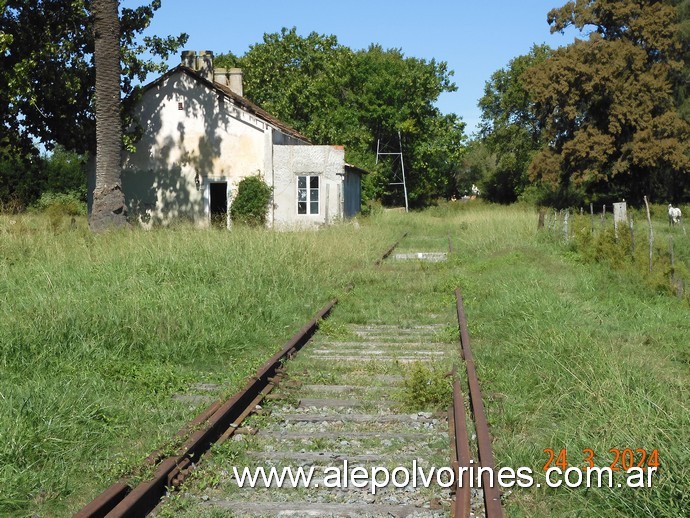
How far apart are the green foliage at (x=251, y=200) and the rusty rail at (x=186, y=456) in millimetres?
22292

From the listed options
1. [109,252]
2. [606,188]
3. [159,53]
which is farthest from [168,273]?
[606,188]

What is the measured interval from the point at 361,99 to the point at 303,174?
3579 cm

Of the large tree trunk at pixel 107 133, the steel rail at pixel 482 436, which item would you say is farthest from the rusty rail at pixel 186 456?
the large tree trunk at pixel 107 133

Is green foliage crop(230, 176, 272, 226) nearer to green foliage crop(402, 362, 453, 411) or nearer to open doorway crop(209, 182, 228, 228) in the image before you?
open doorway crop(209, 182, 228, 228)

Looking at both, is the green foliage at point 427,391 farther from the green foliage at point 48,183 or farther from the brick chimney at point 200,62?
the brick chimney at point 200,62

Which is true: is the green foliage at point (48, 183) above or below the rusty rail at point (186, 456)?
above

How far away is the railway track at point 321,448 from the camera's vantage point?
177 inches

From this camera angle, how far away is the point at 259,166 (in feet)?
100

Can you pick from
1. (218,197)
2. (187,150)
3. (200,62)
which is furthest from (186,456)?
(200,62)

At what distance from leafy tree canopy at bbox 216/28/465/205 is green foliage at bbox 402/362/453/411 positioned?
151ft

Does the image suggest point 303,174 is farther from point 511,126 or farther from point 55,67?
point 511,126

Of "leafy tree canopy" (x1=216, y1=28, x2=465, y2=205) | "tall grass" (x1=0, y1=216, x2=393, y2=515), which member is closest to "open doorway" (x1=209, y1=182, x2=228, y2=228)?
"tall grass" (x1=0, y1=216, x2=393, y2=515)

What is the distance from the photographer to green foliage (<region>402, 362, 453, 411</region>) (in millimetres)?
6551

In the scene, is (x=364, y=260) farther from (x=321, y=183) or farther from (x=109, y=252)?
(x=321, y=183)
